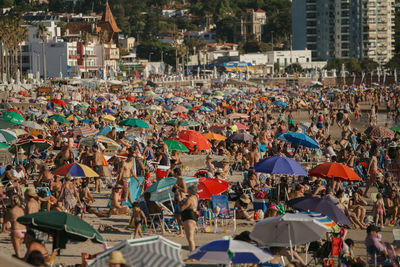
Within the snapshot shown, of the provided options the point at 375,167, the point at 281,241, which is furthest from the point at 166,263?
the point at 375,167

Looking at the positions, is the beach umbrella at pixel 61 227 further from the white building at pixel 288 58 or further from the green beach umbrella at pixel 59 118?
the white building at pixel 288 58

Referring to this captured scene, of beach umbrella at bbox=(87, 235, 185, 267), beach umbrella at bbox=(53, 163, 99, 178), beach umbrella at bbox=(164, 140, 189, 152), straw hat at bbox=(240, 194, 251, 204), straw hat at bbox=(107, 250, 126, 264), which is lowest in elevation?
straw hat at bbox=(240, 194, 251, 204)

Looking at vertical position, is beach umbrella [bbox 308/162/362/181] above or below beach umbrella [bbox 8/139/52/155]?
below

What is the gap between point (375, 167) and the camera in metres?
16.5

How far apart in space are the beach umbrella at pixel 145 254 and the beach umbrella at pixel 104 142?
34.2ft

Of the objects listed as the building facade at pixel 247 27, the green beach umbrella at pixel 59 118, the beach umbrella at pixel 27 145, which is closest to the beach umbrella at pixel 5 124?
the green beach umbrella at pixel 59 118

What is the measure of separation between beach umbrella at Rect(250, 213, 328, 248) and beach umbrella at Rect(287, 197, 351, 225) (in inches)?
58.2

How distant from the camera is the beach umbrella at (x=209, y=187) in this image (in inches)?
499

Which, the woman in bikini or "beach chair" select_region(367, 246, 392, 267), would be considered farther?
"beach chair" select_region(367, 246, 392, 267)

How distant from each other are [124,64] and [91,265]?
107 meters

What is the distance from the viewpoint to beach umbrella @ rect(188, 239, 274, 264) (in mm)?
8086

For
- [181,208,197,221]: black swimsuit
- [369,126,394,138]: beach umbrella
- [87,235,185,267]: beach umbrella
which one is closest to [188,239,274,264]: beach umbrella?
[87,235,185,267]: beach umbrella

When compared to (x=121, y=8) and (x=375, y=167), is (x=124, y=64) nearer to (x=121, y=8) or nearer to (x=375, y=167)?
(x=121, y=8)

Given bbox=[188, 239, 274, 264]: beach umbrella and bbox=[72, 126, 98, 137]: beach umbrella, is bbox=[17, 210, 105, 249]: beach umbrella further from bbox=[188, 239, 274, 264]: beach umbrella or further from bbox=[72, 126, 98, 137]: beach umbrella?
bbox=[72, 126, 98, 137]: beach umbrella
